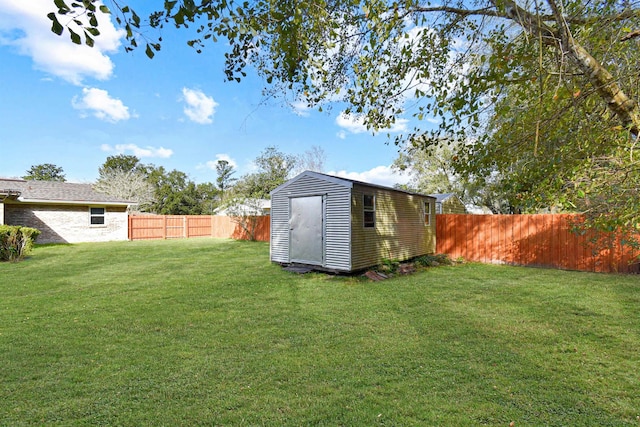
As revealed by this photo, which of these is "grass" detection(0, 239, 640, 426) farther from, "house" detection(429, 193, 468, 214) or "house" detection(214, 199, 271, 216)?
"house" detection(214, 199, 271, 216)

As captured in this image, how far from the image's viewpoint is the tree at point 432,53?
239 cm

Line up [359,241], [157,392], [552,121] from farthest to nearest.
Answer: [359,241] < [552,121] < [157,392]

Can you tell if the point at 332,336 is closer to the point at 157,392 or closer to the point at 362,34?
the point at 157,392

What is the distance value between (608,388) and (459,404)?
139cm

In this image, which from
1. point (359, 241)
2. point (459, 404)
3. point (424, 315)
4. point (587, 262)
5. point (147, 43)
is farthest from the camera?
point (587, 262)

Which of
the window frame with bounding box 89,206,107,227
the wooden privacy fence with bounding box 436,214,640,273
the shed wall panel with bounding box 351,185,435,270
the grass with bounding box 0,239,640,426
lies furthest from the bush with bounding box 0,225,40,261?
the wooden privacy fence with bounding box 436,214,640,273

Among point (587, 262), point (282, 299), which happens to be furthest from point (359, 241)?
point (587, 262)

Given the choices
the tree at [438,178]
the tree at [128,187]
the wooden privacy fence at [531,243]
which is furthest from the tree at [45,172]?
the wooden privacy fence at [531,243]

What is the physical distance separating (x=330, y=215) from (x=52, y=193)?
15556 millimetres

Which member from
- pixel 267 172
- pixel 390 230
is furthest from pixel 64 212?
pixel 390 230

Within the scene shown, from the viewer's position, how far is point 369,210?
838 centimetres

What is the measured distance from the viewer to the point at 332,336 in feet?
12.8

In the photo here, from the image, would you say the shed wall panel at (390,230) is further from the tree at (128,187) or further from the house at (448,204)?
the tree at (128,187)

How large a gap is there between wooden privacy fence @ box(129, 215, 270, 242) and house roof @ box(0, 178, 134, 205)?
6.31 ft
